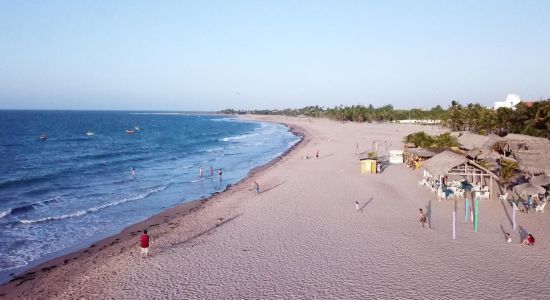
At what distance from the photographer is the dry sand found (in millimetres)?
11156

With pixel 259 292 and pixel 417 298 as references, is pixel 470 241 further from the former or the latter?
pixel 259 292

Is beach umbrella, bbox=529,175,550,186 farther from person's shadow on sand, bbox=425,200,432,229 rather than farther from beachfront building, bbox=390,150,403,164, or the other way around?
beachfront building, bbox=390,150,403,164

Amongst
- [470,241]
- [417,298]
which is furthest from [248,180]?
[417,298]

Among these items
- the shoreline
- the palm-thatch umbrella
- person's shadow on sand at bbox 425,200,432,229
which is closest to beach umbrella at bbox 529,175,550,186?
the palm-thatch umbrella

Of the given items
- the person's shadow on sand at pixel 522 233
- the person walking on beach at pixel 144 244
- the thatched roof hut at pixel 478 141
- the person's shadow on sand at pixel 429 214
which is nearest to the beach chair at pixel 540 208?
the person's shadow on sand at pixel 522 233

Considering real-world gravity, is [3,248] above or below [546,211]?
below

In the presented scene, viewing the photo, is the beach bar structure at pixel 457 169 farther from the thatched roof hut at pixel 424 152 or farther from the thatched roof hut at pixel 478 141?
the thatched roof hut at pixel 478 141

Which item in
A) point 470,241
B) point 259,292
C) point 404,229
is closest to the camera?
point 259,292

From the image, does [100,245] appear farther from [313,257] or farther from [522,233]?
[522,233]

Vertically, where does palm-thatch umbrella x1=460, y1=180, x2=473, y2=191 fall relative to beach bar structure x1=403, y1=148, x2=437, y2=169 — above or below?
below

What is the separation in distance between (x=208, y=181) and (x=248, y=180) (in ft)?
10.7

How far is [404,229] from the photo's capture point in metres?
16.0

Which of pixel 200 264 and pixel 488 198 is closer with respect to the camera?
pixel 200 264

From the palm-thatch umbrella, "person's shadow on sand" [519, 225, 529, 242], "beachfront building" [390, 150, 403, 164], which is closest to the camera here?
"person's shadow on sand" [519, 225, 529, 242]
